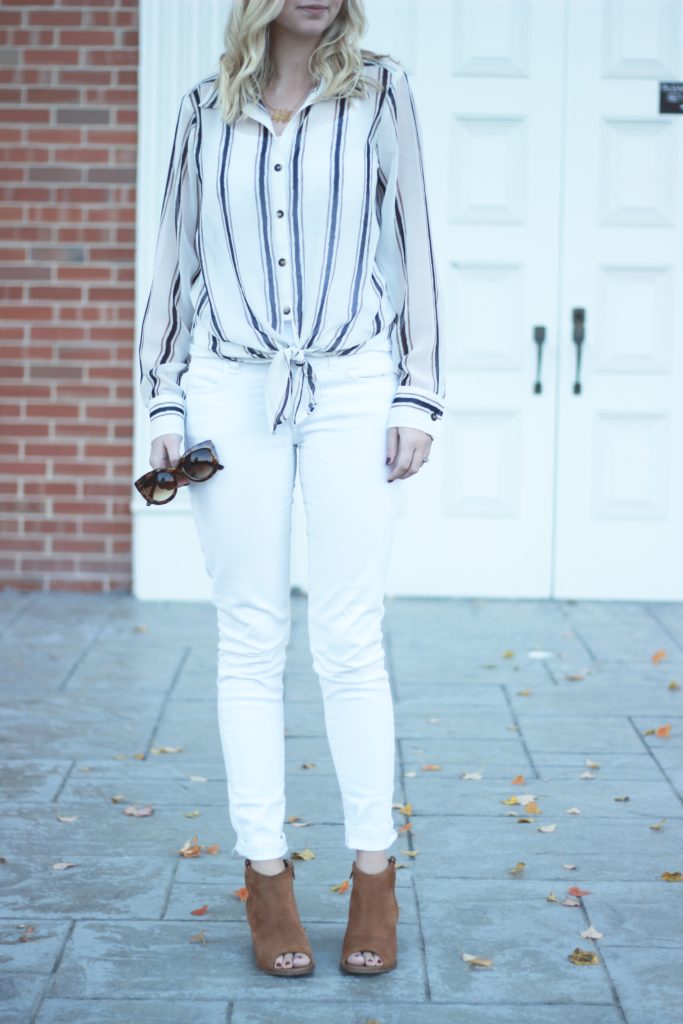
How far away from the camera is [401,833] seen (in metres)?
3.07

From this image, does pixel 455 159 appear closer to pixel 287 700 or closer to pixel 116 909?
pixel 287 700

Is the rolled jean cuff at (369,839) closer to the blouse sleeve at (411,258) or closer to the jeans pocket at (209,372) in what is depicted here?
the blouse sleeve at (411,258)

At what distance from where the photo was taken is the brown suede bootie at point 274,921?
2377mm

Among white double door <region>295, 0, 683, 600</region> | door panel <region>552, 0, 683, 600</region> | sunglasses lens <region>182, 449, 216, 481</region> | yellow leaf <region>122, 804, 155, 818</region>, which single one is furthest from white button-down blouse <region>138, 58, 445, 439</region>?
door panel <region>552, 0, 683, 600</region>

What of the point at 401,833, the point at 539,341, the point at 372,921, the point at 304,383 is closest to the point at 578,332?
the point at 539,341

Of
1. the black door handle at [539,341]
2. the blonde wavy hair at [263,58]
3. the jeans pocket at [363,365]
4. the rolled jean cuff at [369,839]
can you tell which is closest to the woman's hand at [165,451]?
the jeans pocket at [363,365]

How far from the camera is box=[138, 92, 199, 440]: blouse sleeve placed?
7.90 ft

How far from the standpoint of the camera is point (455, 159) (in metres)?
5.40

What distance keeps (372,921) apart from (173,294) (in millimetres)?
1130

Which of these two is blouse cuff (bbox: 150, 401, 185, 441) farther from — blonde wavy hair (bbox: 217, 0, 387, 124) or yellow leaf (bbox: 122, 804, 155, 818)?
yellow leaf (bbox: 122, 804, 155, 818)

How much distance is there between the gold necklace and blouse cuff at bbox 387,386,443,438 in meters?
0.48

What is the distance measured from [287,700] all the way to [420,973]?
1.79 meters

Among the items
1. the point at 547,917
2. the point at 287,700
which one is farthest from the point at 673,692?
the point at 547,917

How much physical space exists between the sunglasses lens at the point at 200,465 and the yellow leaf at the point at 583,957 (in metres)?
1.03
